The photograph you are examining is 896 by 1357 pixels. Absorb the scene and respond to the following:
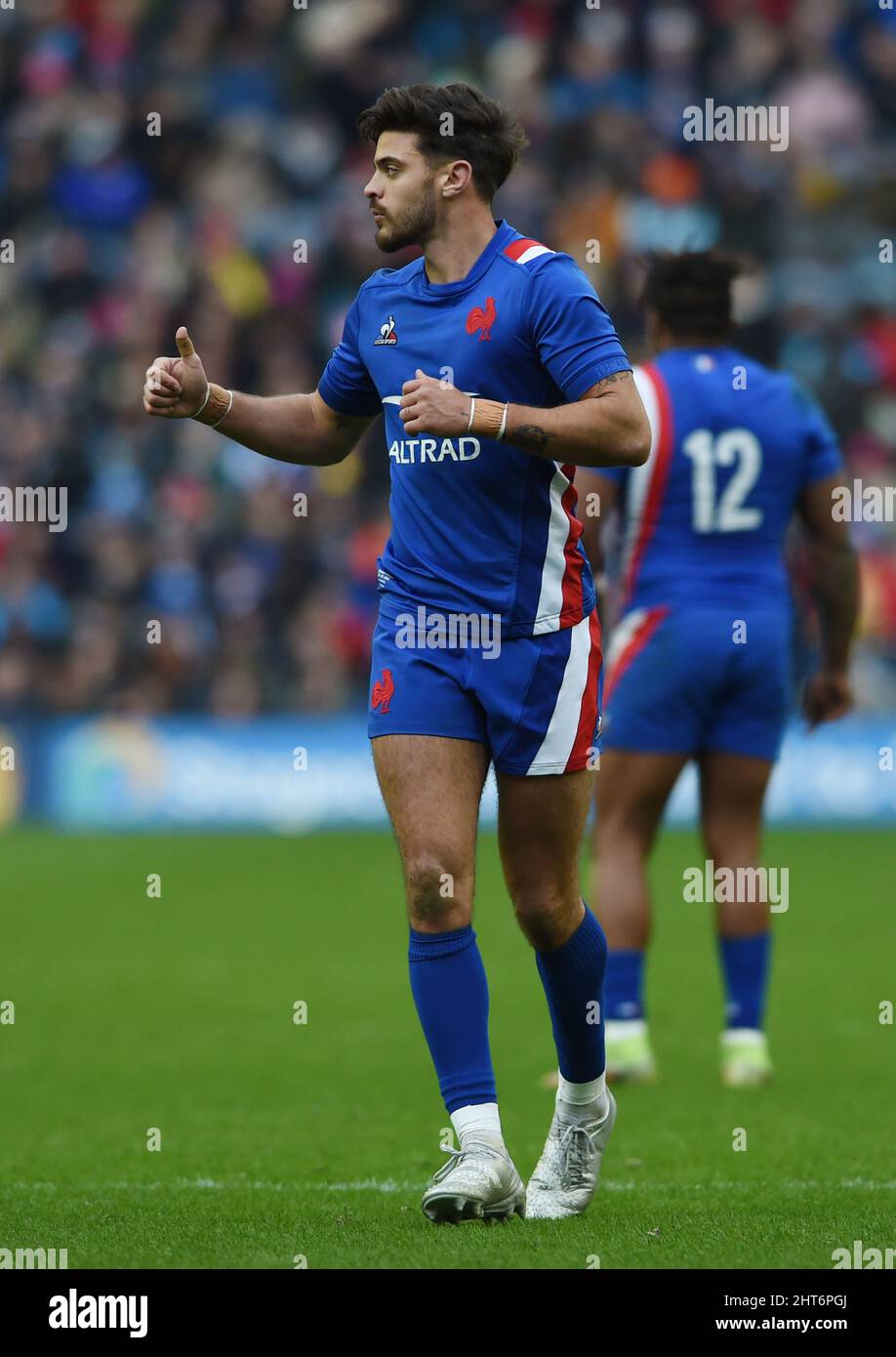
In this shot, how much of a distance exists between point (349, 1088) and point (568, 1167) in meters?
2.36

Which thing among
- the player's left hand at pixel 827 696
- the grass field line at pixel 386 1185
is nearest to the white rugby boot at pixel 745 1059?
the player's left hand at pixel 827 696

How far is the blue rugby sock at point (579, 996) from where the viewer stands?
5211 mm

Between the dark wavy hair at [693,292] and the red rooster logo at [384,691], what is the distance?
9.95 ft

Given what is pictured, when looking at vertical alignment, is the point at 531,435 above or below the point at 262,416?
below

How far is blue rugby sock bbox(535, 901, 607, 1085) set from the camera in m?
5.21

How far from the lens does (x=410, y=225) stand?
510cm

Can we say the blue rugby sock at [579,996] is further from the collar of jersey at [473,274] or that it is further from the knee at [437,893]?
the collar of jersey at [473,274]

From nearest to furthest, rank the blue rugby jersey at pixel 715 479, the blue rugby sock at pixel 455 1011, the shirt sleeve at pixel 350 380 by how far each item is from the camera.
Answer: the blue rugby sock at pixel 455 1011 < the shirt sleeve at pixel 350 380 < the blue rugby jersey at pixel 715 479

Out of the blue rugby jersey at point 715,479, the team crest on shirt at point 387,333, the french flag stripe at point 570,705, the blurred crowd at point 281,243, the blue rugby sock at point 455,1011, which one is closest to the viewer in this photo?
the blue rugby sock at point 455,1011

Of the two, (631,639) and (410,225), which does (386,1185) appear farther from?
(631,639)

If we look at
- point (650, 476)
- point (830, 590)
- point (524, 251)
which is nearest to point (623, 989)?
point (830, 590)

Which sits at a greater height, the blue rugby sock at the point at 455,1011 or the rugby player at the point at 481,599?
the rugby player at the point at 481,599

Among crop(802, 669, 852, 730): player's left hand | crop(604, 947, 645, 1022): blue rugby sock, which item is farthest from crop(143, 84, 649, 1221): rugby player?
crop(802, 669, 852, 730): player's left hand

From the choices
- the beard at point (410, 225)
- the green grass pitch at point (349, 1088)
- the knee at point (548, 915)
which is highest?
the beard at point (410, 225)
